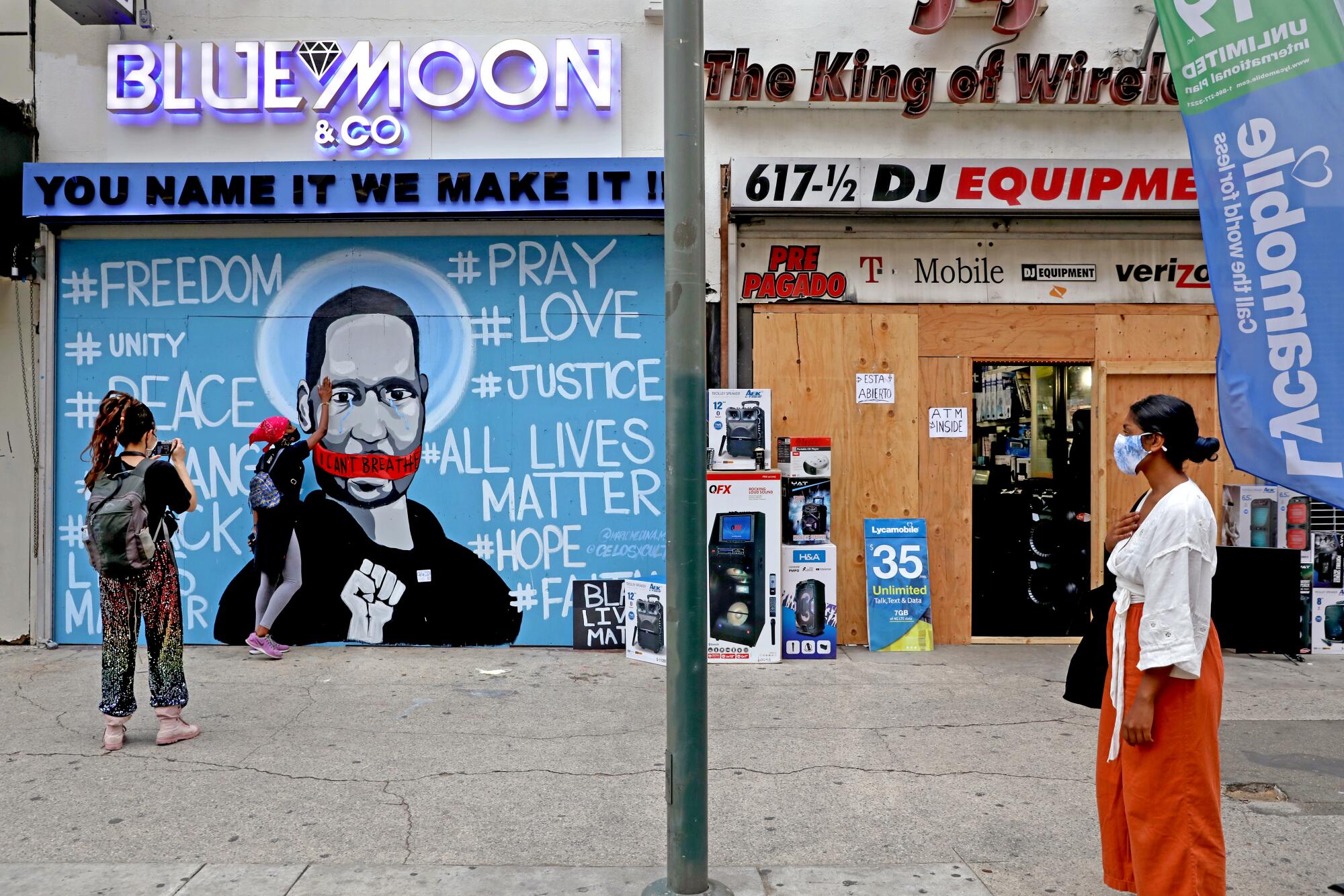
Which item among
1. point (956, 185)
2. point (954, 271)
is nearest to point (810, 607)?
point (954, 271)

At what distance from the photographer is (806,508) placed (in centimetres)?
752

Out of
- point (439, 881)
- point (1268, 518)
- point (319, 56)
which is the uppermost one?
point (319, 56)

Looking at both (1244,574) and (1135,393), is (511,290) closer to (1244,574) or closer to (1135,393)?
(1135,393)

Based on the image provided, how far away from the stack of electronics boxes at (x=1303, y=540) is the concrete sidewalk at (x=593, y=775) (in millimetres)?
681

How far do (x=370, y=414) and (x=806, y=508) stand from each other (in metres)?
3.49

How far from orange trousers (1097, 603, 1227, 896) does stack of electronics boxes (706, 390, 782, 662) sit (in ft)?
13.0

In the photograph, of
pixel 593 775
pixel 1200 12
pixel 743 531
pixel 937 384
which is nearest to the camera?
pixel 1200 12

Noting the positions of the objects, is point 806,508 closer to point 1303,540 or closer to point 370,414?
point 370,414

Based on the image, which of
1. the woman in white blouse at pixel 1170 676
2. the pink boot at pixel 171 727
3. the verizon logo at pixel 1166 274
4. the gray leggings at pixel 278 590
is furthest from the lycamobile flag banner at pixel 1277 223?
the gray leggings at pixel 278 590

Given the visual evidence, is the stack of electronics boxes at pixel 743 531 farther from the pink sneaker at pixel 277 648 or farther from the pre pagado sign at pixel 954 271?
the pink sneaker at pixel 277 648

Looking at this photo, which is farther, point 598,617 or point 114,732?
point 598,617

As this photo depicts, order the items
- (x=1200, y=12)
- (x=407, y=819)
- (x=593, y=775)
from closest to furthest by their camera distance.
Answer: (x=1200, y=12), (x=407, y=819), (x=593, y=775)

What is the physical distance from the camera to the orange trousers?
321 centimetres

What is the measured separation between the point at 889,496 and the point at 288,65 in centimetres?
581
